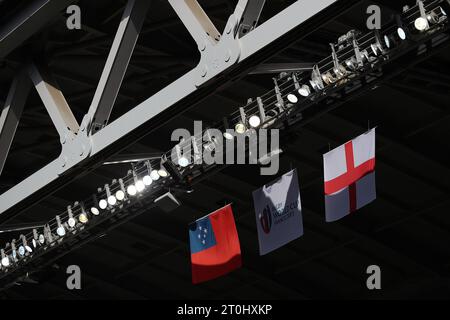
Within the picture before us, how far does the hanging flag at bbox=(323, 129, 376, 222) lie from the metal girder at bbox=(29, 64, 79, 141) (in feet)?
9.68

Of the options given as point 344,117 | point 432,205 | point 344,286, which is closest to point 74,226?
point 344,117

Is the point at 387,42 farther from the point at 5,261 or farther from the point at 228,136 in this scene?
the point at 5,261

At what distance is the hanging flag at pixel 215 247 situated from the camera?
14.3 metres

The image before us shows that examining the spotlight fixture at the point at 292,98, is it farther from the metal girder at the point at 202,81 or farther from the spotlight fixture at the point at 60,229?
the spotlight fixture at the point at 60,229

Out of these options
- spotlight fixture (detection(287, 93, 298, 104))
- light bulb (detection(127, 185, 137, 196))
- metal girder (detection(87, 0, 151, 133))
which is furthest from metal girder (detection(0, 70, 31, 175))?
spotlight fixture (detection(287, 93, 298, 104))

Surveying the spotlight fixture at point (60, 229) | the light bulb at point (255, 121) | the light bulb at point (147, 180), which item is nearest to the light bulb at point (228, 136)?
the light bulb at point (255, 121)

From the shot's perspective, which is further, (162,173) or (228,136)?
(162,173)

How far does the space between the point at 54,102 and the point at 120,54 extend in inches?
56.3

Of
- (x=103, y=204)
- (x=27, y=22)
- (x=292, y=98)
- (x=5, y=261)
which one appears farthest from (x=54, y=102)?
(x=5, y=261)

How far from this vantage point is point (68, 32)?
584 inches

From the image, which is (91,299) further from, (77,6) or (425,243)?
(77,6)

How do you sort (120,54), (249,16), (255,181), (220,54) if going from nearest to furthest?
1. (249,16)
2. (220,54)
3. (120,54)
4. (255,181)

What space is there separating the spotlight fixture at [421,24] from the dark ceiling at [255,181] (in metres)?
1.06

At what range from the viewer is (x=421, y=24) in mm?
11031
